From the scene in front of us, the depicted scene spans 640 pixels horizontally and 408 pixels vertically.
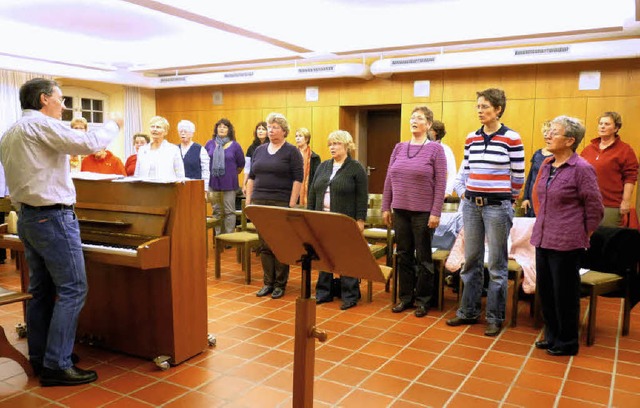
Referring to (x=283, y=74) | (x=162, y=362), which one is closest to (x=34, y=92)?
(x=162, y=362)

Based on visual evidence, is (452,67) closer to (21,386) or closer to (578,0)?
(578,0)

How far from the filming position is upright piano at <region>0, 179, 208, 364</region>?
3105 millimetres

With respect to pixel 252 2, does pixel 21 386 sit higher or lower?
lower

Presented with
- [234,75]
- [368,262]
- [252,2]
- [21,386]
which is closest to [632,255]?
[368,262]

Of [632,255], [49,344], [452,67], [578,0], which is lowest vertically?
[49,344]

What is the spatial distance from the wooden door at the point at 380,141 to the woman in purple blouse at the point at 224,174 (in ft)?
10.1

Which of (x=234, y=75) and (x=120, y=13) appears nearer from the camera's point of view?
(x=120, y=13)

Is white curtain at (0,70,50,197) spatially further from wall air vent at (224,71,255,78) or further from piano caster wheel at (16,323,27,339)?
piano caster wheel at (16,323,27,339)

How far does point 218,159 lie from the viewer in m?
6.51

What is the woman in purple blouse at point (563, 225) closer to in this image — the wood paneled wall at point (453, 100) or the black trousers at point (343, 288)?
the black trousers at point (343, 288)

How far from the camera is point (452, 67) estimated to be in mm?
7156

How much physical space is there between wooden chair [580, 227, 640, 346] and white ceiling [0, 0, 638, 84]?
2799mm

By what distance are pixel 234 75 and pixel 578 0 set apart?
508 cm

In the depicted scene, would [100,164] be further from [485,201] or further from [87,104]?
Answer: [87,104]
